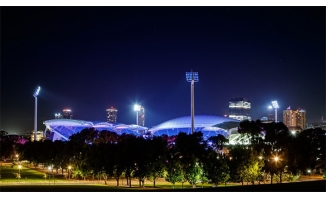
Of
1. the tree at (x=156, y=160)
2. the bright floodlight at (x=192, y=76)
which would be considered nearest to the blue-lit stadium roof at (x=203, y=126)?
the bright floodlight at (x=192, y=76)

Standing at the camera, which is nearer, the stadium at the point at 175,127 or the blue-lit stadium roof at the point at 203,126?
the stadium at the point at 175,127

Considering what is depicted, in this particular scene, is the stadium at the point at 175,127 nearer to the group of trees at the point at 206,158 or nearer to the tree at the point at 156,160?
the group of trees at the point at 206,158

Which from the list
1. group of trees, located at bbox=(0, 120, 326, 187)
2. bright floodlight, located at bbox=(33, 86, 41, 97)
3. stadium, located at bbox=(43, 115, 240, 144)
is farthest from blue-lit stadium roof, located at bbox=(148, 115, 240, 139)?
group of trees, located at bbox=(0, 120, 326, 187)

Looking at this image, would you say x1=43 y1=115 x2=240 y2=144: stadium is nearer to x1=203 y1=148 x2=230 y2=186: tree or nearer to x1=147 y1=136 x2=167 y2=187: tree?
x1=203 y1=148 x2=230 y2=186: tree

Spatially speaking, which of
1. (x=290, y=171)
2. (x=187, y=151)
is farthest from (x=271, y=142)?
(x=187, y=151)

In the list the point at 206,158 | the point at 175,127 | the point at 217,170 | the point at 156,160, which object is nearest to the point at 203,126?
the point at 175,127

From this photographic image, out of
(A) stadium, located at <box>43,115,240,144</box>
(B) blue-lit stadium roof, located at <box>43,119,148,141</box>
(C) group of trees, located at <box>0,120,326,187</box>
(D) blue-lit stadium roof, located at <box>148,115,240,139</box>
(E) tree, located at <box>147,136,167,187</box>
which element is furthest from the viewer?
(B) blue-lit stadium roof, located at <box>43,119,148,141</box>

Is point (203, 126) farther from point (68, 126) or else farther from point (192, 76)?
point (68, 126)
